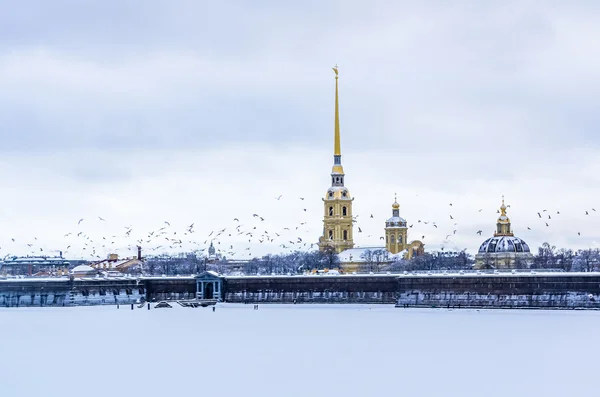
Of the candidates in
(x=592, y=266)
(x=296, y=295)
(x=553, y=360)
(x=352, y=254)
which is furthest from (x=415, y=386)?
(x=352, y=254)

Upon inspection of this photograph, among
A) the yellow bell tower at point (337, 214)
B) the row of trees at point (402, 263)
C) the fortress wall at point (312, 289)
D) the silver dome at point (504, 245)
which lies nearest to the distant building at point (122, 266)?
the row of trees at point (402, 263)

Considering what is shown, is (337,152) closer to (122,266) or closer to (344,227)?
(344,227)

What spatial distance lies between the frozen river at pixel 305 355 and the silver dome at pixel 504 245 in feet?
255

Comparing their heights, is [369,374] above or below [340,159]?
below

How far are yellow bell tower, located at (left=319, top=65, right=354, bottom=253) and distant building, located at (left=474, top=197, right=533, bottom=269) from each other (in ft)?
73.1

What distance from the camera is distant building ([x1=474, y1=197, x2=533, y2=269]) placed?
156 m

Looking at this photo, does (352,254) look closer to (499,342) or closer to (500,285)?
(500,285)

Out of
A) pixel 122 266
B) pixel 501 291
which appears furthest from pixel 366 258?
pixel 501 291

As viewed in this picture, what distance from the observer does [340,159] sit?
6836 inches

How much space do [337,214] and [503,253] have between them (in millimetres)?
28116

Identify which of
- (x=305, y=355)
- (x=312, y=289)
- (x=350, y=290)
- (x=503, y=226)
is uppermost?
(x=503, y=226)

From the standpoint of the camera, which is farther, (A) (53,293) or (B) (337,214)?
(B) (337,214)

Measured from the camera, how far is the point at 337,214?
175 metres

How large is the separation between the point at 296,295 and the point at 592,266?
64983 mm
